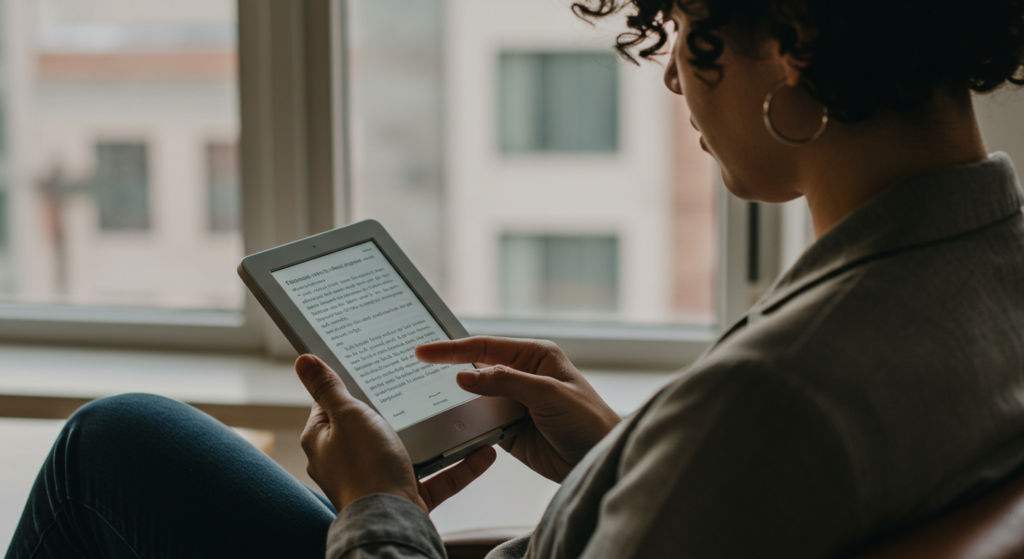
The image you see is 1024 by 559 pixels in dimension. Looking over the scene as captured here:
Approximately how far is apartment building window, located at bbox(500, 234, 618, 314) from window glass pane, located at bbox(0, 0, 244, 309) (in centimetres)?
52

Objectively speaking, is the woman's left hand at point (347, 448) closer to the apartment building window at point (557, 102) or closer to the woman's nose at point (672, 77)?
the woman's nose at point (672, 77)

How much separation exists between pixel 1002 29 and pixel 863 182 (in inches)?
5.3

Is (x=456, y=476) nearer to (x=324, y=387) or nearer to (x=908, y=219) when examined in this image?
(x=324, y=387)

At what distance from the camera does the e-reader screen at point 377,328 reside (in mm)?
808

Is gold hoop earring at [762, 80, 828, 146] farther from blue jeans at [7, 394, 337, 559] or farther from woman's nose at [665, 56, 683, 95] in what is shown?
blue jeans at [7, 394, 337, 559]

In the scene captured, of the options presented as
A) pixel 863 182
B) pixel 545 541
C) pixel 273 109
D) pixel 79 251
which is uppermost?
pixel 273 109

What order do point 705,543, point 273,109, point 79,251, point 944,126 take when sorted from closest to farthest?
point 705,543
point 944,126
point 273,109
point 79,251

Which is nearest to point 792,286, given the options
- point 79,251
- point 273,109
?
point 273,109

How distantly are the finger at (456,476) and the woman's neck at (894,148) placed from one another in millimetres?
452

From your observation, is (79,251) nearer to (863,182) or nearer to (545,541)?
(545,541)

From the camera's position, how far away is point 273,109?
4.80 feet

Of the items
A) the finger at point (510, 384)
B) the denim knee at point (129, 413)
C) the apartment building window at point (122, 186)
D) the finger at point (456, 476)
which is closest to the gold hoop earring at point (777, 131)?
the finger at point (510, 384)

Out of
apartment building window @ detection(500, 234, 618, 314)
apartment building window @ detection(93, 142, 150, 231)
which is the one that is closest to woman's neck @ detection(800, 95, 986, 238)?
apartment building window @ detection(500, 234, 618, 314)

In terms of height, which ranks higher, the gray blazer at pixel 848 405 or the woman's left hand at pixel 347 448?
the gray blazer at pixel 848 405
